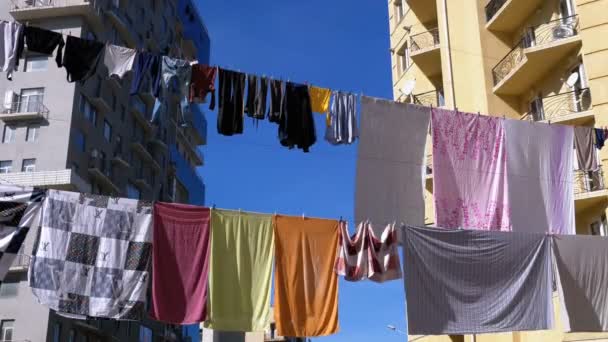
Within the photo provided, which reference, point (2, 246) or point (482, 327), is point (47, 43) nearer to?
point (2, 246)

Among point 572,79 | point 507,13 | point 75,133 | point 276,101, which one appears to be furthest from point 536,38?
point 75,133

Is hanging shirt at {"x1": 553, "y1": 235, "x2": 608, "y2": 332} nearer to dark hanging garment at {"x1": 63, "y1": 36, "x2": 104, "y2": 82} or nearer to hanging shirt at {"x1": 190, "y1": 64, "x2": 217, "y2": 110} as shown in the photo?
hanging shirt at {"x1": 190, "y1": 64, "x2": 217, "y2": 110}

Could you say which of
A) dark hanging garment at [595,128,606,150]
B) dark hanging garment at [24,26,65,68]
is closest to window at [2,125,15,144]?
dark hanging garment at [24,26,65,68]

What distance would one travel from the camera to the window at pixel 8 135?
4644cm

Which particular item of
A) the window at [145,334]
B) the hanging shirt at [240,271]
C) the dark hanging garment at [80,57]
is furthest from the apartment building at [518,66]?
the window at [145,334]

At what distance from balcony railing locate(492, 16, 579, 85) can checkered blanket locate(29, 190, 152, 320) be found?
14.1 m

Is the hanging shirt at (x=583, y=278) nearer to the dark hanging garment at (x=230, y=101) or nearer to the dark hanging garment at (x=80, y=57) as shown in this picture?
the dark hanging garment at (x=230, y=101)

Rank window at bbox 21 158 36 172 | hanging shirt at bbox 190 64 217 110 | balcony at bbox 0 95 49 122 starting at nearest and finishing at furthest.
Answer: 1. hanging shirt at bbox 190 64 217 110
2. window at bbox 21 158 36 172
3. balcony at bbox 0 95 49 122

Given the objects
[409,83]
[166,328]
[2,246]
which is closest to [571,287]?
[409,83]

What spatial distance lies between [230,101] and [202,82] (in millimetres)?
811

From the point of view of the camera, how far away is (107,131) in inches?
2020

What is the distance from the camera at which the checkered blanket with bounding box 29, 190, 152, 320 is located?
15.4 meters

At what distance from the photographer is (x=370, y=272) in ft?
56.4

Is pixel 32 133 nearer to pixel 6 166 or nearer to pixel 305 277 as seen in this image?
pixel 6 166
